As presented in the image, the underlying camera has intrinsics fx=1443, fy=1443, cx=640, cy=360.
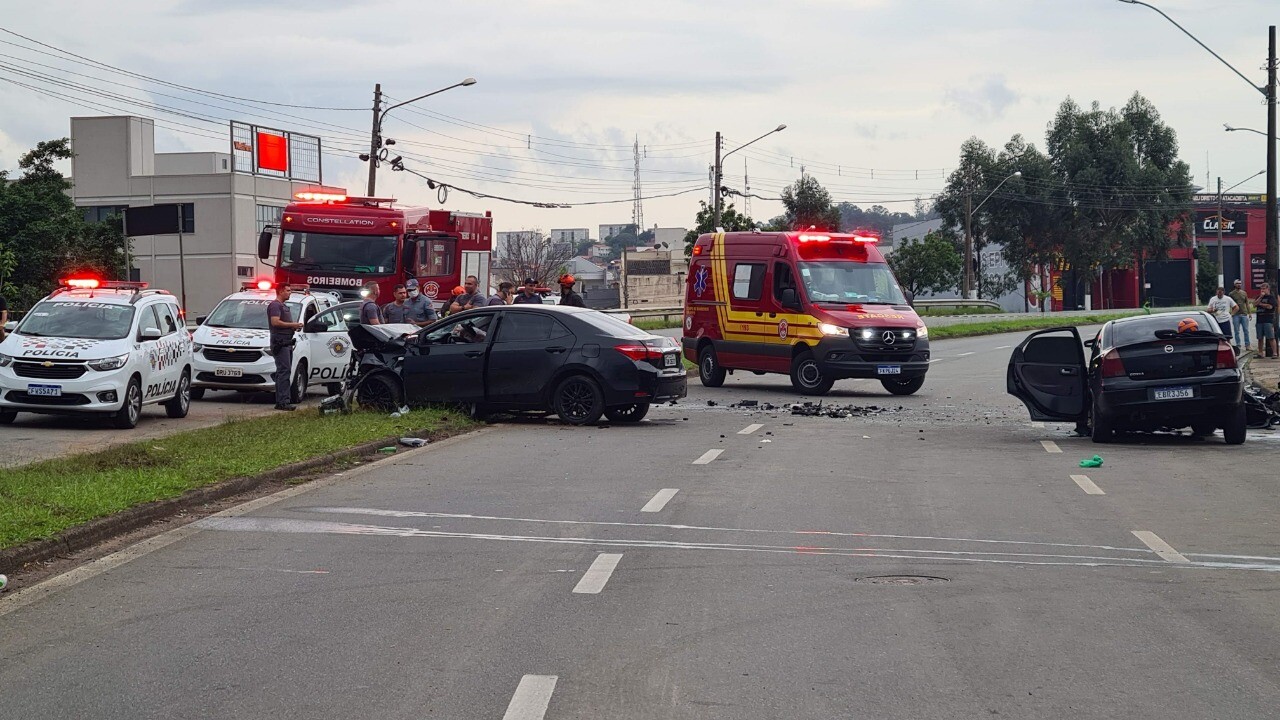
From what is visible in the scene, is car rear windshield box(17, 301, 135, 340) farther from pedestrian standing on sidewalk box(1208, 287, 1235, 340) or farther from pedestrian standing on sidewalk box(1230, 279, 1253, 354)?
pedestrian standing on sidewalk box(1230, 279, 1253, 354)

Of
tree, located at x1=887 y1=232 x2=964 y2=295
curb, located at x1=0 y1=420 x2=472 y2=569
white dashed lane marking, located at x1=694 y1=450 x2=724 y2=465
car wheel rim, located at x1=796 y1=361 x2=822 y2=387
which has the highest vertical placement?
tree, located at x1=887 y1=232 x2=964 y2=295

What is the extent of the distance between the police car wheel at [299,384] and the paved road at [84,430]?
0.43 metres

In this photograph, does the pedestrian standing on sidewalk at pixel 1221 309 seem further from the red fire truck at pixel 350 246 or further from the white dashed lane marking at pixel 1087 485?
the white dashed lane marking at pixel 1087 485

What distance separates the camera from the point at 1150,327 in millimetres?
15891

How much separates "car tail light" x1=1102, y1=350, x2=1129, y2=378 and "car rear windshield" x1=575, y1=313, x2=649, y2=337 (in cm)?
549

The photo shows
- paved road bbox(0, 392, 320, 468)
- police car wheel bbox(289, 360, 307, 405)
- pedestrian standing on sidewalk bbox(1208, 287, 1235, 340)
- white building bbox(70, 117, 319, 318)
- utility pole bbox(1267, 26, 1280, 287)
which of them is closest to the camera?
paved road bbox(0, 392, 320, 468)

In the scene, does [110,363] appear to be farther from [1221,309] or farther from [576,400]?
[1221,309]

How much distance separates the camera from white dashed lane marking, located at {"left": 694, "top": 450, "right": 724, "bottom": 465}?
46.5 ft

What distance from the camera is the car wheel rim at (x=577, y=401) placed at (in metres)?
18.0

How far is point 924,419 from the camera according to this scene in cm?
1983

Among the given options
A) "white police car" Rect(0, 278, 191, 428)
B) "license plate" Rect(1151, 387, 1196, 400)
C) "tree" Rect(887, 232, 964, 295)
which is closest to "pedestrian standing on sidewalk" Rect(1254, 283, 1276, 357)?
"license plate" Rect(1151, 387, 1196, 400)

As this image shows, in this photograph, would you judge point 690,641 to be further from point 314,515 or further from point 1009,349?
point 1009,349

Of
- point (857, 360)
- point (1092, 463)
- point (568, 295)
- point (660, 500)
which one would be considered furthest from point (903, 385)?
point (660, 500)

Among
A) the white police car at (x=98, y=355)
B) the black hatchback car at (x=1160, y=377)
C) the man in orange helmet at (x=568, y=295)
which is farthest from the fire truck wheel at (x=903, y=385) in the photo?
the white police car at (x=98, y=355)
